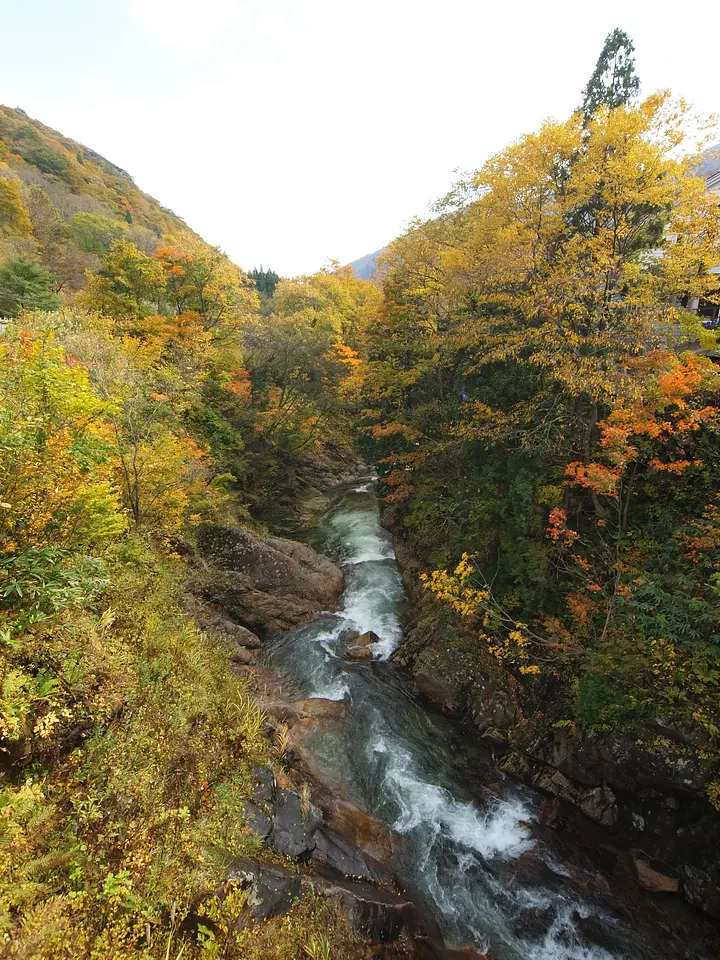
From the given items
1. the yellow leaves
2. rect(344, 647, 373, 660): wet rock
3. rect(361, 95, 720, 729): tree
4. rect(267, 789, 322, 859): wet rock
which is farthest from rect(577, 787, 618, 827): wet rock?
rect(344, 647, 373, 660): wet rock

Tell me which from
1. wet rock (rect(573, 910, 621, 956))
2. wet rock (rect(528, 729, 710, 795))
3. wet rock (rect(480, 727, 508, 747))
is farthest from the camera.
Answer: wet rock (rect(480, 727, 508, 747))

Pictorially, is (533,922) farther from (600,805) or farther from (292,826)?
(292,826)

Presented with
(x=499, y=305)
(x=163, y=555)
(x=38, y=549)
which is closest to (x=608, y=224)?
(x=499, y=305)

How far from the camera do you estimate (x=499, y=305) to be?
14.4 metres

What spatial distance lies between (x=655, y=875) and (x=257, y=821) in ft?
24.3

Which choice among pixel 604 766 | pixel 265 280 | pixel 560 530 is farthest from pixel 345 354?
pixel 265 280

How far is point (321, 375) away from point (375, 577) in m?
14.0

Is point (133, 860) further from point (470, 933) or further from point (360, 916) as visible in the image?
point (470, 933)

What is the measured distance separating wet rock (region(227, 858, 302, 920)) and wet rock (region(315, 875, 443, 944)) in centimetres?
58

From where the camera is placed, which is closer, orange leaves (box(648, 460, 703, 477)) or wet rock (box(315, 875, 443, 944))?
wet rock (box(315, 875, 443, 944))

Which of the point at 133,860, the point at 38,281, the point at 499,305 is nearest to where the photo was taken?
the point at 133,860

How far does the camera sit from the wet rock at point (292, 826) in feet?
22.9

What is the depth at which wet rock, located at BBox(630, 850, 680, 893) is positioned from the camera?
7.66 m

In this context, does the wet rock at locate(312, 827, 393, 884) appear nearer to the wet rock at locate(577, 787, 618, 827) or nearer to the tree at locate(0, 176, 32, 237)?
the wet rock at locate(577, 787, 618, 827)
